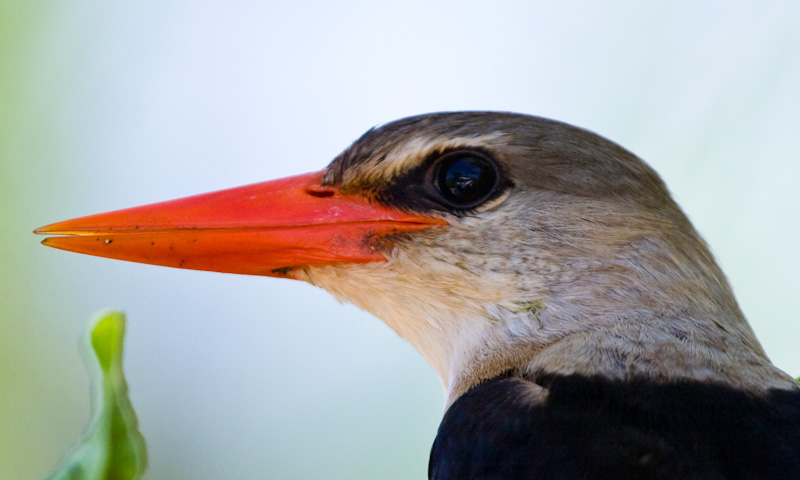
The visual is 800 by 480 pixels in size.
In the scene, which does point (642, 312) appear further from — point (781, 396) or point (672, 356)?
point (781, 396)

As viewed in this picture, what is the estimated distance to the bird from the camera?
2.29m

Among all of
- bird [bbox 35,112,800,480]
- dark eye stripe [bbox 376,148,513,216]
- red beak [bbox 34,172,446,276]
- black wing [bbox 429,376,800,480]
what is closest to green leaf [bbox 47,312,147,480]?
black wing [bbox 429,376,800,480]

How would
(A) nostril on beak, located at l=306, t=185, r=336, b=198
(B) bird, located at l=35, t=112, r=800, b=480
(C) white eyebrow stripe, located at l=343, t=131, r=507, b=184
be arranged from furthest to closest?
(A) nostril on beak, located at l=306, t=185, r=336, b=198 → (C) white eyebrow stripe, located at l=343, t=131, r=507, b=184 → (B) bird, located at l=35, t=112, r=800, b=480

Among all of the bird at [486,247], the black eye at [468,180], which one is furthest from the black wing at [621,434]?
the black eye at [468,180]

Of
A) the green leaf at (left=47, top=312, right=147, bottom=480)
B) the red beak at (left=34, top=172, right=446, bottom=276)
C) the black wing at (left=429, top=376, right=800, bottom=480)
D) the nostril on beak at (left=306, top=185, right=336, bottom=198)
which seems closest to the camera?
the green leaf at (left=47, top=312, right=147, bottom=480)

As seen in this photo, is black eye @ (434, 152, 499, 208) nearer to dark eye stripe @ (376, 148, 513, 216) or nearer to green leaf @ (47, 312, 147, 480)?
dark eye stripe @ (376, 148, 513, 216)

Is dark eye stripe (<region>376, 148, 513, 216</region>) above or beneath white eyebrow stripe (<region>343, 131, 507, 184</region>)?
beneath

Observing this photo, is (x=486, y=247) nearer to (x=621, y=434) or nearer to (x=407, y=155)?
(x=407, y=155)

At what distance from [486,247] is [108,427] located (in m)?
1.41

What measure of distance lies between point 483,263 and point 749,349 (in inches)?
29.9

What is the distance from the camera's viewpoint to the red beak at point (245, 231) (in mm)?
2432

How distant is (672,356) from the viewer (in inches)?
82.7

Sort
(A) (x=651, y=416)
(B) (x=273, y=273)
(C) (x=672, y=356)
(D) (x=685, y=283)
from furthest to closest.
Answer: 1. (B) (x=273, y=273)
2. (D) (x=685, y=283)
3. (C) (x=672, y=356)
4. (A) (x=651, y=416)

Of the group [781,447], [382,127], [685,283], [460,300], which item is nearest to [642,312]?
[685,283]
